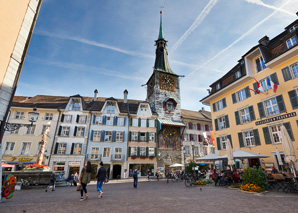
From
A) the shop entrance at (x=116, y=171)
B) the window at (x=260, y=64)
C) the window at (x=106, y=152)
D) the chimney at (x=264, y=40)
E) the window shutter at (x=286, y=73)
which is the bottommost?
the shop entrance at (x=116, y=171)

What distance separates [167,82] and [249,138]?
21502 mm

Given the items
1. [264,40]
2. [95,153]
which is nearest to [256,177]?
[264,40]

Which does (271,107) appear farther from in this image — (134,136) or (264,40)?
(134,136)

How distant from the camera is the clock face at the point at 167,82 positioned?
35.2 m

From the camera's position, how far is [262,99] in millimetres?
16453

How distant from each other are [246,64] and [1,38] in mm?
20944

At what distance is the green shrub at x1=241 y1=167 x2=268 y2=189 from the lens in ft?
28.4

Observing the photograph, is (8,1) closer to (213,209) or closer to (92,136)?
(213,209)

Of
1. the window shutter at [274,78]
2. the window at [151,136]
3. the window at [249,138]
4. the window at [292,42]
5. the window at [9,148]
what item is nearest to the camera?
the window at [292,42]

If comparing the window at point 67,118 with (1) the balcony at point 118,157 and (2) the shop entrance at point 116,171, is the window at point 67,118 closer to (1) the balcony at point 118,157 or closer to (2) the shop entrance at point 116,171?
(1) the balcony at point 118,157

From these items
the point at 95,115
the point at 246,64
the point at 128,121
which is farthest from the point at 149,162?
the point at 246,64

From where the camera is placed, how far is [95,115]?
2769 cm

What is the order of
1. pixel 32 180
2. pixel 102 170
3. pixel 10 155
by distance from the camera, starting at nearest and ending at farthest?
1. pixel 102 170
2. pixel 32 180
3. pixel 10 155

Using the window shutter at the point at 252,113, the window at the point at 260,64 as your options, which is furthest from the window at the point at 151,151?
the window at the point at 260,64
